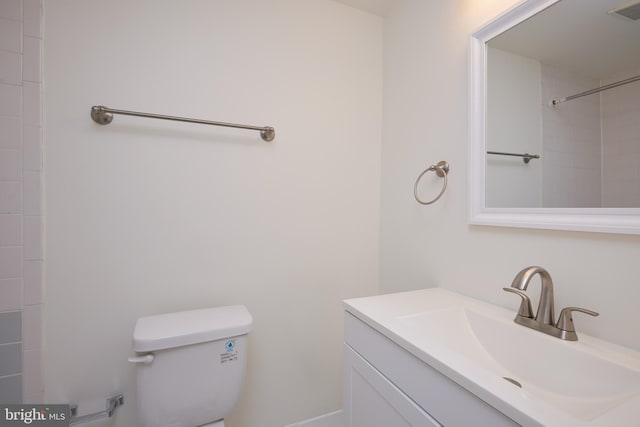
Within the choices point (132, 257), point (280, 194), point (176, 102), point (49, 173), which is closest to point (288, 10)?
point (176, 102)

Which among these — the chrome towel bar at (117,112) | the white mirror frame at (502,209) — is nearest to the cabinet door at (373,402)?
the white mirror frame at (502,209)

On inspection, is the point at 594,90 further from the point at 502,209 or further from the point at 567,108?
the point at 502,209

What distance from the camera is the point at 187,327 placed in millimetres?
970

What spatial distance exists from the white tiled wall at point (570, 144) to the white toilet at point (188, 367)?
1.15 meters

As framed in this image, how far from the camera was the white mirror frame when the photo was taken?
0.63m

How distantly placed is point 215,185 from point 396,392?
3.42ft

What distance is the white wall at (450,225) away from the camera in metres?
0.64

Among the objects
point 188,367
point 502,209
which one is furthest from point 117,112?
point 502,209

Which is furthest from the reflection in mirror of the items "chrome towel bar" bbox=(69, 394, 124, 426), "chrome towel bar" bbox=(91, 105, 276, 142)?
"chrome towel bar" bbox=(69, 394, 124, 426)

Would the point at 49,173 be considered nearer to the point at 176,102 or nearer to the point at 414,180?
the point at 176,102

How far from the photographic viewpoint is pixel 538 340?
666 millimetres

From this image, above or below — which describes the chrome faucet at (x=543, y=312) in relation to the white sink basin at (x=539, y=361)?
above

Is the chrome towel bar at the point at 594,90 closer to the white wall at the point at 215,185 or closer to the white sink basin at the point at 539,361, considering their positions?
the white sink basin at the point at 539,361

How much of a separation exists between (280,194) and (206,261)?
47cm
